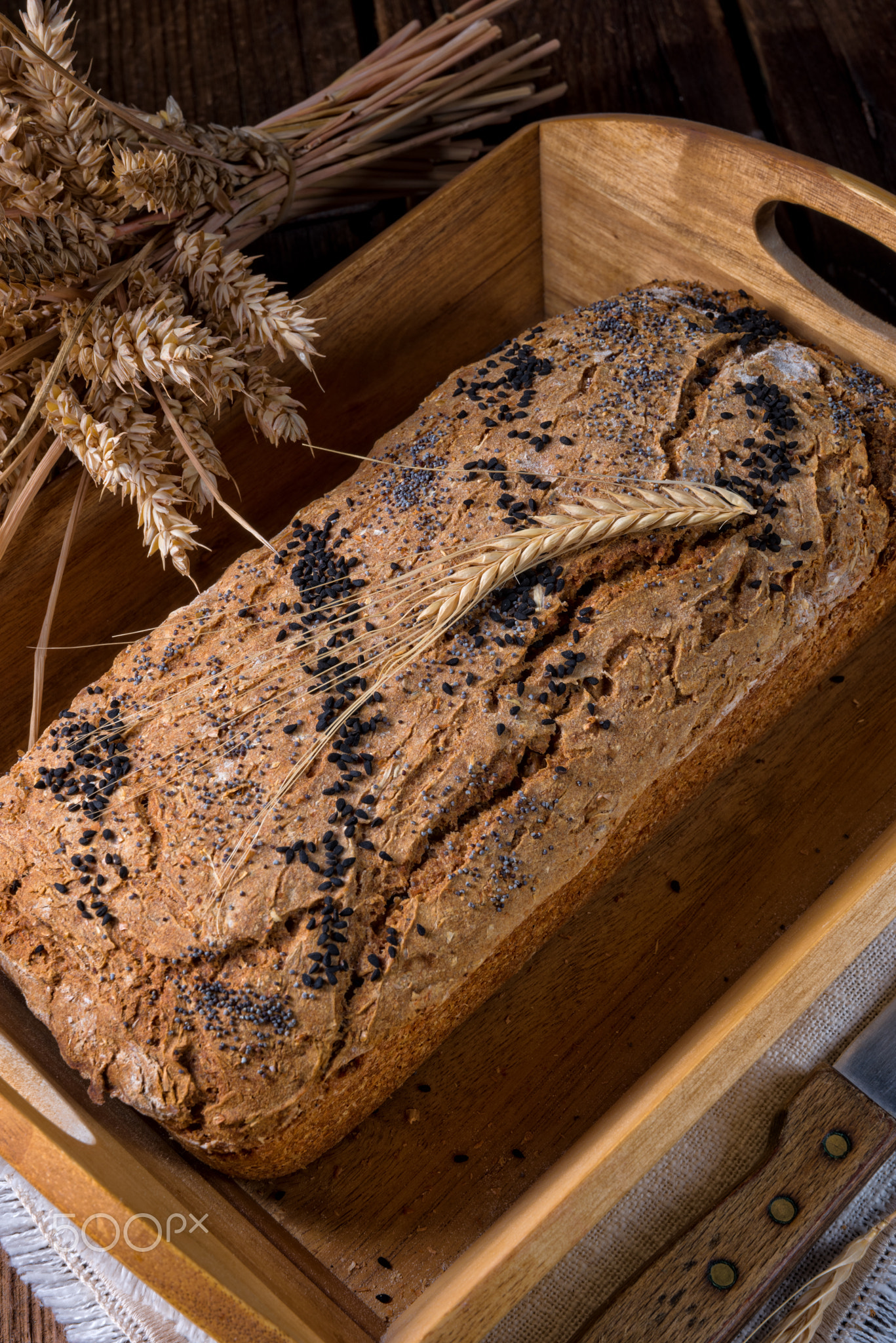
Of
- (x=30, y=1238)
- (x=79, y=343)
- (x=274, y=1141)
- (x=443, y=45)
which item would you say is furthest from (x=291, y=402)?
(x=30, y=1238)

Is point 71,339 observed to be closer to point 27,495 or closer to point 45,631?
point 27,495

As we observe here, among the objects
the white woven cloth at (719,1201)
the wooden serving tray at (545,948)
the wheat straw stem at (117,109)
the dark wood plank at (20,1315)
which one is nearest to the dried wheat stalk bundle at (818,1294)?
the white woven cloth at (719,1201)

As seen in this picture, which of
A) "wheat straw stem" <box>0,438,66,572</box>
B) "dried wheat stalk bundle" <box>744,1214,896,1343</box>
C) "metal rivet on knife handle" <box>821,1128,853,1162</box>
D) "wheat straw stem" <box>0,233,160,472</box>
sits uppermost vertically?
"wheat straw stem" <box>0,233,160,472</box>

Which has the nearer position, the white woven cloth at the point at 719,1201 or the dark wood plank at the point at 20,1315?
the white woven cloth at the point at 719,1201

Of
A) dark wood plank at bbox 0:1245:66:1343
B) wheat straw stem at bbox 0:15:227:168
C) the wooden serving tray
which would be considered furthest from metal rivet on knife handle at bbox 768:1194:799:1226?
wheat straw stem at bbox 0:15:227:168

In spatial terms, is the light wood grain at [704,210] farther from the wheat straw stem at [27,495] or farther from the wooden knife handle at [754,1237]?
the wooden knife handle at [754,1237]

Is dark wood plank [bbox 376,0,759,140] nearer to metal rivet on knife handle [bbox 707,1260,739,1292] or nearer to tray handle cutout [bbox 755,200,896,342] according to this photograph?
tray handle cutout [bbox 755,200,896,342]
